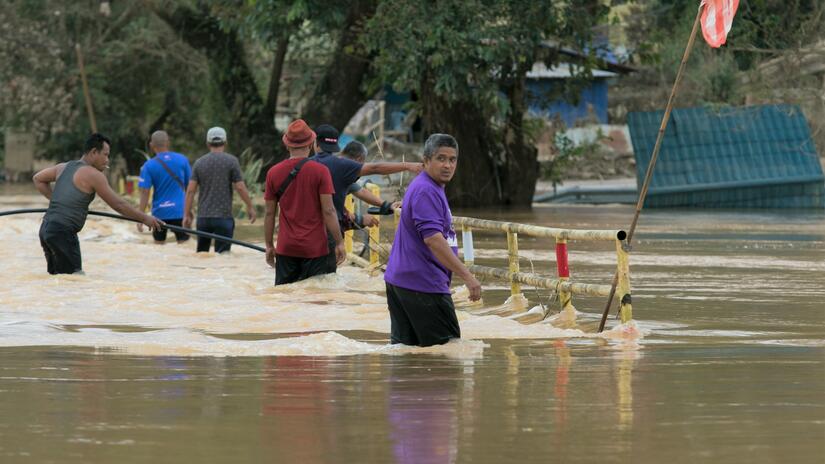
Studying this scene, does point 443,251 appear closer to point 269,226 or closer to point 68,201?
point 269,226

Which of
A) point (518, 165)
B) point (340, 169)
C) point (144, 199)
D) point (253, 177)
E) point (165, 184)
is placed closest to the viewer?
point (340, 169)

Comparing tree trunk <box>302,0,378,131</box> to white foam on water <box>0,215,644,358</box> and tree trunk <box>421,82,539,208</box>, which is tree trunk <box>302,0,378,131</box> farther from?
white foam on water <box>0,215,644,358</box>

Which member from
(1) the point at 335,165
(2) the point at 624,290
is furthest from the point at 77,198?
(2) the point at 624,290

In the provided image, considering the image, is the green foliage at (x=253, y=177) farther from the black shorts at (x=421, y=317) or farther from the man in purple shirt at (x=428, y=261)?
the man in purple shirt at (x=428, y=261)

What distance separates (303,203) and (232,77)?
2683 centimetres

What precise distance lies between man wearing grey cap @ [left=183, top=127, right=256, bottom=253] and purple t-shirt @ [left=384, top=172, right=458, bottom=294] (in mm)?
7828

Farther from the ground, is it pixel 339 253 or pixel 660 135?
pixel 660 135

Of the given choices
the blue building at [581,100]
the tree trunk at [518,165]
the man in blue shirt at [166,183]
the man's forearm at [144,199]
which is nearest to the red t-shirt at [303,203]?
the man's forearm at [144,199]

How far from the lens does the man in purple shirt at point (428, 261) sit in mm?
9391

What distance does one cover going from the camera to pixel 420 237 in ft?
31.4

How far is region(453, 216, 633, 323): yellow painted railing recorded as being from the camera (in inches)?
443

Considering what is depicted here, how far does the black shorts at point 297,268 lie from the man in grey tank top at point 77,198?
1.79 m

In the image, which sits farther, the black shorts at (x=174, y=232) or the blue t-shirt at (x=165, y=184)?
the black shorts at (x=174, y=232)

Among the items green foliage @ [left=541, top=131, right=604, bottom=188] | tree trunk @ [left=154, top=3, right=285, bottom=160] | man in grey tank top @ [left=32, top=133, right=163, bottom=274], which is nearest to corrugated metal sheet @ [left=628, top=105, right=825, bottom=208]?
green foliage @ [left=541, top=131, right=604, bottom=188]
